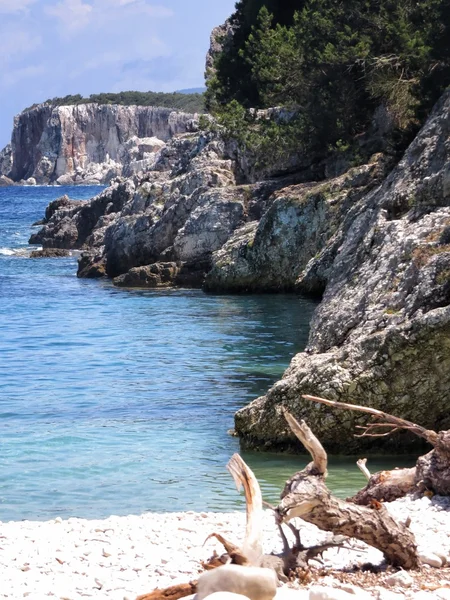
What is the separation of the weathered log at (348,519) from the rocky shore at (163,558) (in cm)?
15

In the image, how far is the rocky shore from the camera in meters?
6.65

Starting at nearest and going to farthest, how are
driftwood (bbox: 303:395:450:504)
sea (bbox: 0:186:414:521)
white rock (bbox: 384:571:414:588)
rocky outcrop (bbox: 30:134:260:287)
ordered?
1. white rock (bbox: 384:571:414:588)
2. driftwood (bbox: 303:395:450:504)
3. sea (bbox: 0:186:414:521)
4. rocky outcrop (bbox: 30:134:260:287)

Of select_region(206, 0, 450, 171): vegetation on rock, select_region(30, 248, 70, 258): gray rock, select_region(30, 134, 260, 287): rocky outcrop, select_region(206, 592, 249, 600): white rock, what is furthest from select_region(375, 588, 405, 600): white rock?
select_region(30, 248, 70, 258): gray rock

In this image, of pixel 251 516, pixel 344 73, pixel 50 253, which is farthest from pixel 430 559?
pixel 50 253

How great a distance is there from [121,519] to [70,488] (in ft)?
7.99

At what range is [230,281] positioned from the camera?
107 ft

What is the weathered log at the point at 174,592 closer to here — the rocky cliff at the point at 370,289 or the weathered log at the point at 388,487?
the weathered log at the point at 388,487

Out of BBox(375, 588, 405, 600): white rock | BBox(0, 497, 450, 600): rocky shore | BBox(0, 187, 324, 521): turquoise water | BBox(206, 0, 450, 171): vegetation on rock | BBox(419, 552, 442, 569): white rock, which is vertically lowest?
BBox(0, 187, 324, 521): turquoise water

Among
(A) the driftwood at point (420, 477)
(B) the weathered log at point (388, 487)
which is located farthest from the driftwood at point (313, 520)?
(B) the weathered log at point (388, 487)

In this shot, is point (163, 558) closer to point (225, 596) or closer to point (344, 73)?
point (225, 596)

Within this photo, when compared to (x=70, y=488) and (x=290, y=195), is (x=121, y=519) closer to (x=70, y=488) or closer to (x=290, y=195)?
(x=70, y=488)

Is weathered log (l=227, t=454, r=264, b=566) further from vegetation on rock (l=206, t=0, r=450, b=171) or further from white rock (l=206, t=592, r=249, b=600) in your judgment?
vegetation on rock (l=206, t=0, r=450, b=171)

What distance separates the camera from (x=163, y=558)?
7.55 meters

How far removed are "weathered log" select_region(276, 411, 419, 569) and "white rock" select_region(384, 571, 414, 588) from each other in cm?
28
